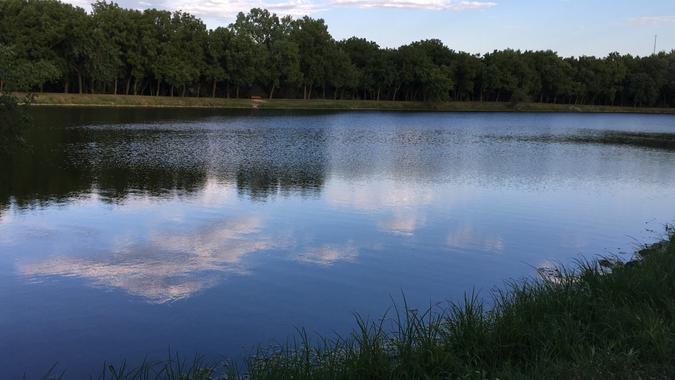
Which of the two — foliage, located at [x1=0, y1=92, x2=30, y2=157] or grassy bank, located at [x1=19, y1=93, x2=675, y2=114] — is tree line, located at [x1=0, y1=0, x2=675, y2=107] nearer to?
grassy bank, located at [x1=19, y1=93, x2=675, y2=114]

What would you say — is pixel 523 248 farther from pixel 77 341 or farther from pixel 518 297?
pixel 77 341

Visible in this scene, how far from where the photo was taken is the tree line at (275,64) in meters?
70.8

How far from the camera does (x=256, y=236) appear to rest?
46.4 ft

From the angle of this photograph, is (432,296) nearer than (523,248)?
Yes

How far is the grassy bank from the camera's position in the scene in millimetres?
69750

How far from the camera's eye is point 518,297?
25.1 ft

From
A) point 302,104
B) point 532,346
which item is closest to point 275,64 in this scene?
point 302,104

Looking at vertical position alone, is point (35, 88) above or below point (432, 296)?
above

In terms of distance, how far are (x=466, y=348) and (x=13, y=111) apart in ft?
40.8

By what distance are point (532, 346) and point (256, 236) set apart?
895cm

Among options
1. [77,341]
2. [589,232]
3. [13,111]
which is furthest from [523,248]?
[13,111]

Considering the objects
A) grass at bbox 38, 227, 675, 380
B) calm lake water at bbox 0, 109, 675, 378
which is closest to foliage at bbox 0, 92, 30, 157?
calm lake water at bbox 0, 109, 675, 378

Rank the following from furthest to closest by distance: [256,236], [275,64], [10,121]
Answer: [275,64] < [256,236] < [10,121]

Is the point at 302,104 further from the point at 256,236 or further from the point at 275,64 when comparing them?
the point at 256,236
